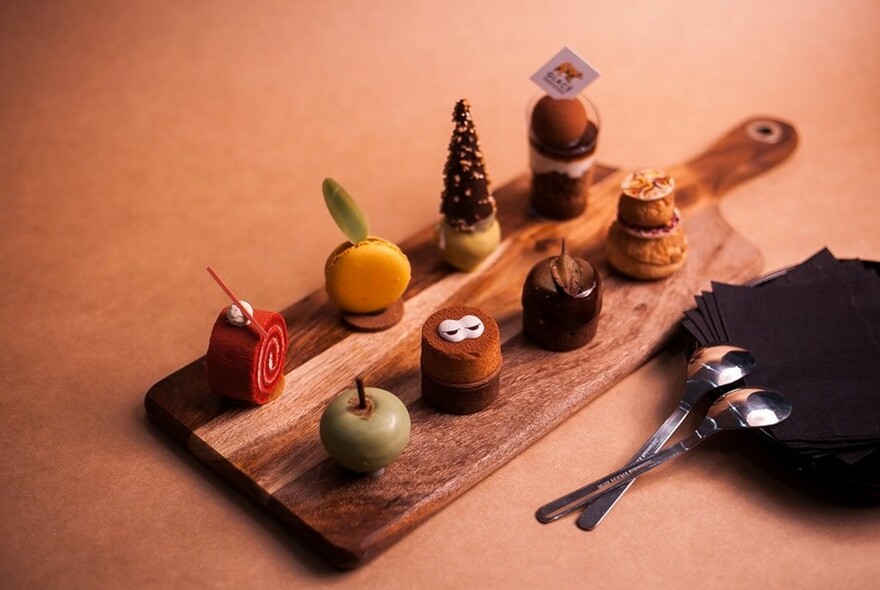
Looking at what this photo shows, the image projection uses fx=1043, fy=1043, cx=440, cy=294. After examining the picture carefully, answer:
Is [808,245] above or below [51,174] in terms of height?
below

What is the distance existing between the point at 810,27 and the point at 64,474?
8.84ft

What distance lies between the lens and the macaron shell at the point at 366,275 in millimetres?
2090

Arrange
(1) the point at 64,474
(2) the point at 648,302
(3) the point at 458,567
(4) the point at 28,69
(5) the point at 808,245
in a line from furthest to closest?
(4) the point at 28,69, (5) the point at 808,245, (2) the point at 648,302, (1) the point at 64,474, (3) the point at 458,567

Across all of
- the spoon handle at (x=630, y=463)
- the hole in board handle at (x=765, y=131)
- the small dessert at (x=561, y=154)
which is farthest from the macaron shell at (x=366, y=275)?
the hole in board handle at (x=765, y=131)

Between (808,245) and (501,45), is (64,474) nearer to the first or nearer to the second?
(808,245)

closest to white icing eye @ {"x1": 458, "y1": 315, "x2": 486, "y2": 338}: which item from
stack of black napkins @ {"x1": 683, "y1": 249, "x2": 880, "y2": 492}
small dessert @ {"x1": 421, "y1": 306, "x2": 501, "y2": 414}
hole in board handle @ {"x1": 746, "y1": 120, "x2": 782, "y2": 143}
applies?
small dessert @ {"x1": 421, "y1": 306, "x2": 501, "y2": 414}

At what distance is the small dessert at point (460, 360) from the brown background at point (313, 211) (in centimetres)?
16

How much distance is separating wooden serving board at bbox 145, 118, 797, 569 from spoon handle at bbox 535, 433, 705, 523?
0.13 metres

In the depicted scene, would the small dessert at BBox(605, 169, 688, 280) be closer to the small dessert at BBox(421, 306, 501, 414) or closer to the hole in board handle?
the small dessert at BBox(421, 306, 501, 414)

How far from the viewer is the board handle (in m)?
2.64

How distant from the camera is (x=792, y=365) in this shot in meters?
1.99

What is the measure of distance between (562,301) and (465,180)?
355 millimetres

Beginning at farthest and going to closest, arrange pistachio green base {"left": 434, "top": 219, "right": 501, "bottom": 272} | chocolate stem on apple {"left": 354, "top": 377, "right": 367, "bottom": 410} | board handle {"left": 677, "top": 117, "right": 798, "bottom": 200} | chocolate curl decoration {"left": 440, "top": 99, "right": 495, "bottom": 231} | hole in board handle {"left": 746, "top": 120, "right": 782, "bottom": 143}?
hole in board handle {"left": 746, "top": 120, "right": 782, "bottom": 143}
board handle {"left": 677, "top": 117, "right": 798, "bottom": 200}
pistachio green base {"left": 434, "top": 219, "right": 501, "bottom": 272}
chocolate curl decoration {"left": 440, "top": 99, "right": 495, "bottom": 231}
chocolate stem on apple {"left": 354, "top": 377, "right": 367, "bottom": 410}

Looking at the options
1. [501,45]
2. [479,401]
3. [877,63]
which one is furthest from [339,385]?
[877,63]
